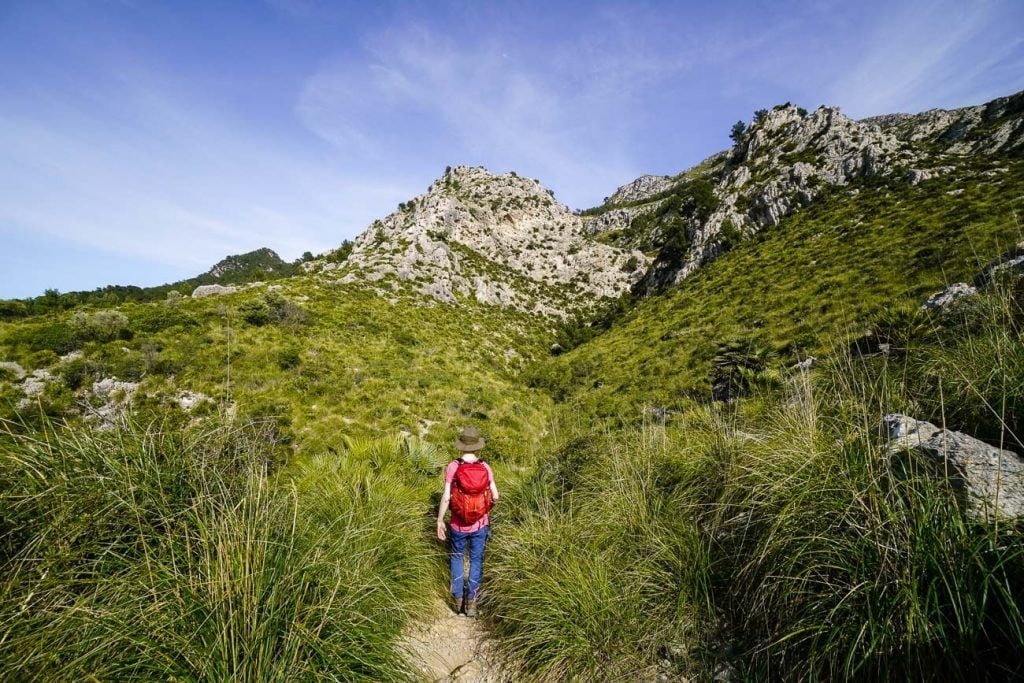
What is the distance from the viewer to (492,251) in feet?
164

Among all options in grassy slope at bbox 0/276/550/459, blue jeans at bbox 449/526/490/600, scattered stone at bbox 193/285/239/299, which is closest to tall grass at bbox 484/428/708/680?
blue jeans at bbox 449/526/490/600

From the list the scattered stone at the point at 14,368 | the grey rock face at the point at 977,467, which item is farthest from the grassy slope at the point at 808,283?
the scattered stone at the point at 14,368

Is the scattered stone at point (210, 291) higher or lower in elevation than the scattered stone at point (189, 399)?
higher

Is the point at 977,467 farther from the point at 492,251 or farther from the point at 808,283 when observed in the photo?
the point at 492,251

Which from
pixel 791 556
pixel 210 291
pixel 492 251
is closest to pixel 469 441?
pixel 791 556

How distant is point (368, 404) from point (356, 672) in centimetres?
1320

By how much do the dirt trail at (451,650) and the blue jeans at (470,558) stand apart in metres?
0.31

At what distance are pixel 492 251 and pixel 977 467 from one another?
4947 cm

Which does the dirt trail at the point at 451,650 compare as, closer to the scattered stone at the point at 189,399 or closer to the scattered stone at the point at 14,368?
the scattered stone at the point at 189,399

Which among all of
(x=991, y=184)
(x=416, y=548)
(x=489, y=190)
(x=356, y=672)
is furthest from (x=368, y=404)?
(x=489, y=190)

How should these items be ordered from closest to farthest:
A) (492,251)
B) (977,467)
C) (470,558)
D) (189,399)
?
(977,467) → (470,558) → (189,399) → (492,251)

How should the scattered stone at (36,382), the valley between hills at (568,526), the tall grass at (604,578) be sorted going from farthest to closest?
1. the scattered stone at (36,382)
2. the tall grass at (604,578)
3. the valley between hills at (568,526)

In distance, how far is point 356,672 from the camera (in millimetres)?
2574

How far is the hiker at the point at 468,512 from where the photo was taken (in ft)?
15.8
